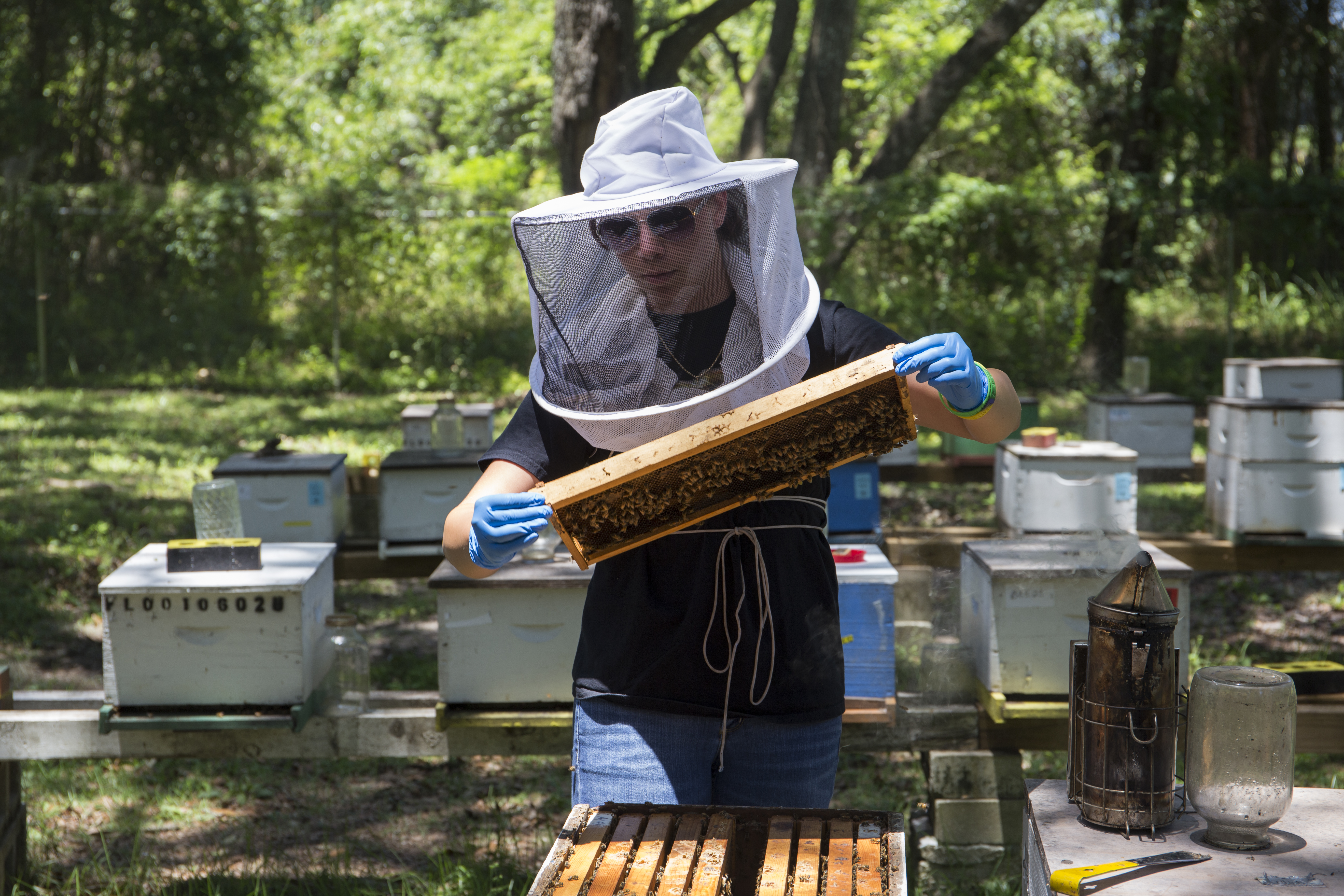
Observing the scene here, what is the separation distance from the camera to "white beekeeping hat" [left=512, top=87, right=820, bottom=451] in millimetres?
1601

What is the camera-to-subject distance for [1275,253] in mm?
10430

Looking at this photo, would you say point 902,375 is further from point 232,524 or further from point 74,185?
point 74,185

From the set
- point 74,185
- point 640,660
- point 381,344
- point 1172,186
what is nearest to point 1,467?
point 381,344

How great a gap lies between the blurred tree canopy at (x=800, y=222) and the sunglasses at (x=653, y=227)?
544 cm

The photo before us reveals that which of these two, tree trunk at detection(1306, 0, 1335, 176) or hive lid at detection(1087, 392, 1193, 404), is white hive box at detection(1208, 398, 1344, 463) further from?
tree trunk at detection(1306, 0, 1335, 176)

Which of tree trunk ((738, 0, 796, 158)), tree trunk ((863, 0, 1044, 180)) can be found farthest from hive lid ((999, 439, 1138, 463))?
tree trunk ((738, 0, 796, 158))

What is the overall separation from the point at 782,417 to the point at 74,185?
41.0 ft

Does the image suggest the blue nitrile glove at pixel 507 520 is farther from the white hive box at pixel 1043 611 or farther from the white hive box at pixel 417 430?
the white hive box at pixel 417 430

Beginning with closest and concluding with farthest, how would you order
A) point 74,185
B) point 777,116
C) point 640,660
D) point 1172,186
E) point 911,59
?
point 640,660 < point 1172,186 < point 74,185 < point 911,59 < point 777,116

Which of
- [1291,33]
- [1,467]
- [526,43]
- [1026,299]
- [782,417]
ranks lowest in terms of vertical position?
[1,467]

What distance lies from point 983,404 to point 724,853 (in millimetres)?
754

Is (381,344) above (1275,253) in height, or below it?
below

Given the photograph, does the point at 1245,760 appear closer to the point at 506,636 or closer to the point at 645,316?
the point at 645,316

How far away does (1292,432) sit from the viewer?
4.05m
